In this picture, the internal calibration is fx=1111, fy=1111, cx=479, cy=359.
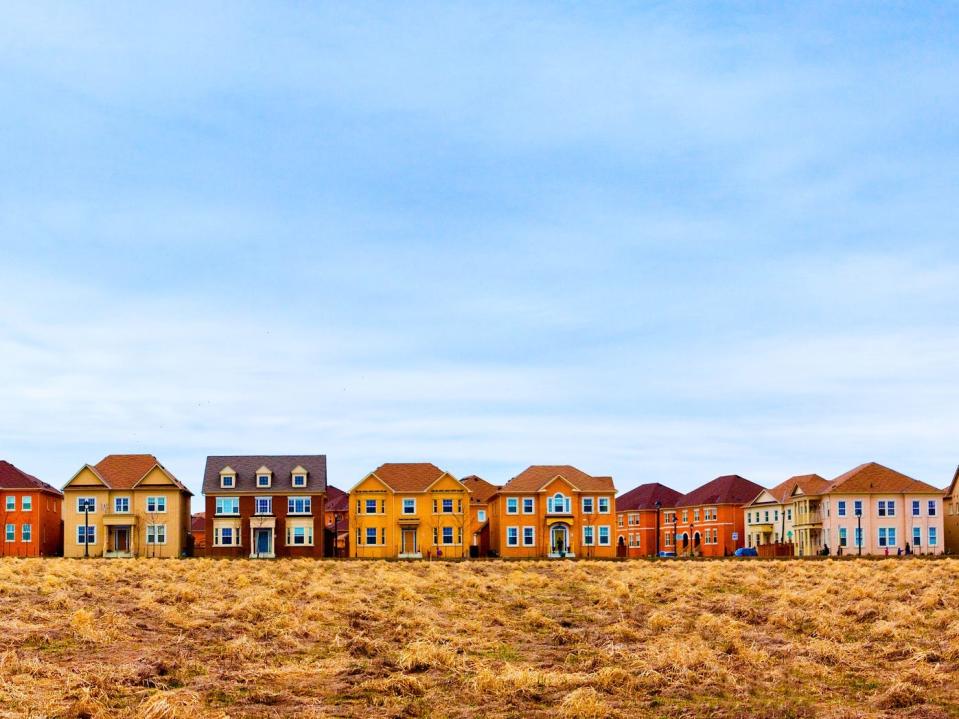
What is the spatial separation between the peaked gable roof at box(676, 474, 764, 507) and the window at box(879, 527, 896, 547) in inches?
1181

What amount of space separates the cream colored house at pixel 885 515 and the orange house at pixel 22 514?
7550 centimetres

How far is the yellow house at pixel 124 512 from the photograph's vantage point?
96750mm

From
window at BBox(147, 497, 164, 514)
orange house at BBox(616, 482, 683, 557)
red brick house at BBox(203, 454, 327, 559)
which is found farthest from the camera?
orange house at BBox(616, 482, 683, 557)

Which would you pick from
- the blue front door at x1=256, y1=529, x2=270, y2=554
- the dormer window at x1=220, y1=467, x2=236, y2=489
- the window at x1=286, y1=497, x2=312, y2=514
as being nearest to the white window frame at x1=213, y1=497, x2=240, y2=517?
the dormer window at x1=220, y1=467, x2=236, y2=489

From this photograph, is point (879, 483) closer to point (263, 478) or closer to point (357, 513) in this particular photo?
point (357, 513)

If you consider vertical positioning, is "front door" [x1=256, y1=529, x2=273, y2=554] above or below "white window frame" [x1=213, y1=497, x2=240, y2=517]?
below

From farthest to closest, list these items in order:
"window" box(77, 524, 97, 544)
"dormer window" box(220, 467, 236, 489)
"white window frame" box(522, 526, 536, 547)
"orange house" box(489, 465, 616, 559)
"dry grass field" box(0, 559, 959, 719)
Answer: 1. "white window frame" box(522, 526, 536, 547)
2. "orange house" box(489, 465, 616, 559)
3. "dormer window" box(220, 467, 236, 489)
4. "window" box(77, 524, 97, 544)
5. "dry grass field" box(0, 559, 959, 719)

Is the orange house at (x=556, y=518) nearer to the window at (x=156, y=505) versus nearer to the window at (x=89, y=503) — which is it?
the window at (x=156, y=505)

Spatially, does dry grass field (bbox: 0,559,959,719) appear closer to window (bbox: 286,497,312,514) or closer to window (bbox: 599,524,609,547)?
window (bbox: 286,497,312,514)

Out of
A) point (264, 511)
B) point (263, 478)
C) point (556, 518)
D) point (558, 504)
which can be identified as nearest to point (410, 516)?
point (264, 511)

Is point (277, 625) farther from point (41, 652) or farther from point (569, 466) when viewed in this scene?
point (569, 466)

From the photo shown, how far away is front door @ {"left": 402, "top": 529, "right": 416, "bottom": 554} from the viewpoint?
96500 mm

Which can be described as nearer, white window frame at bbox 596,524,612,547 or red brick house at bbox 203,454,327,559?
red brick house at bbox 203,454,327,559

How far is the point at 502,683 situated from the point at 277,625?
28.9 feet
